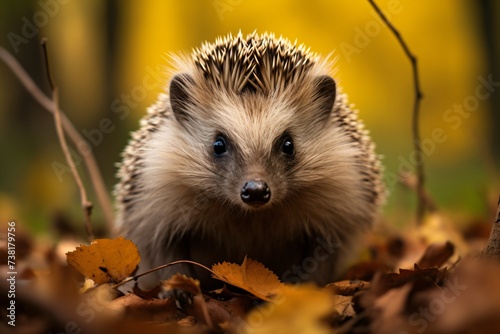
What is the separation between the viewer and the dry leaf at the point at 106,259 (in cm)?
145

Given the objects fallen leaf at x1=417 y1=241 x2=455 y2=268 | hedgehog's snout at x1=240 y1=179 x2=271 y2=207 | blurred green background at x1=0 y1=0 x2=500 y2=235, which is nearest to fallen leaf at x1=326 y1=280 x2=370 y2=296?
hedgehog's snout at x1=240 y1=179 x2=271 y2=207

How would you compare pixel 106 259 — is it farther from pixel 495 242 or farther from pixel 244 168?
pixel 495 242

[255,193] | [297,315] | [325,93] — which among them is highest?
[325,93]

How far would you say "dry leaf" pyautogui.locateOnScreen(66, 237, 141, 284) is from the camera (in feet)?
4.75

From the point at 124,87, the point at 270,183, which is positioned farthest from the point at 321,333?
the point at 124,87

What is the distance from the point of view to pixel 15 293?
46.1 inches

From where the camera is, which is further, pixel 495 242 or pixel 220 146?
pixel 220 146

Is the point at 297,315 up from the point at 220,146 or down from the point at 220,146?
down

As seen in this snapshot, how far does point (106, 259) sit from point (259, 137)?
1.91 ft

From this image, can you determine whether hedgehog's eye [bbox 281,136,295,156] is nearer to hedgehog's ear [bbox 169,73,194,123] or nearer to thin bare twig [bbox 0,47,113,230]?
hedgehog's ear [bbox 169,73,194,123]

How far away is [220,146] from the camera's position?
188 cm

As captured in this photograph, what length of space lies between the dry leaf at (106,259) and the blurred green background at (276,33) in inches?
138

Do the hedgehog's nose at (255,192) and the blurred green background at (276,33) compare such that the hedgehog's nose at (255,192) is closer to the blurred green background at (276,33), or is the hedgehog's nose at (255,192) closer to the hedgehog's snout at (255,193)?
the hedgehog's snout at (255,193)

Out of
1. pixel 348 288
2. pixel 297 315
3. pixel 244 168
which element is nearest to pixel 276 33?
pixel 244 168
